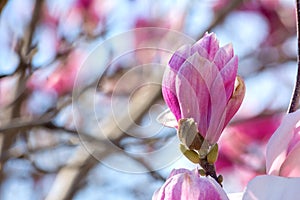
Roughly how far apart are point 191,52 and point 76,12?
1.59m

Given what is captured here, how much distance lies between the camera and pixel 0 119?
5.09ft

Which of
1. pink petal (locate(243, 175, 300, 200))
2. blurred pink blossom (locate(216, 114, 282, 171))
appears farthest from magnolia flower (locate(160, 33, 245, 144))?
blurred pink blossom (locate(216, 114, 282, 171))

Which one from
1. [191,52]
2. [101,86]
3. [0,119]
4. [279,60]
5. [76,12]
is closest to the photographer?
[191,52]

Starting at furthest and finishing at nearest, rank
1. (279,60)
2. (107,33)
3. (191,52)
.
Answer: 1. (279,60)
2. (107,33)
3. (191,52)

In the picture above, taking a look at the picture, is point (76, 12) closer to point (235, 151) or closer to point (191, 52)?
point (235, 151)

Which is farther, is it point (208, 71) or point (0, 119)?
point (0, 119)

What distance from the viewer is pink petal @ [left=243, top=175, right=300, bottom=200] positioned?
1.71ft

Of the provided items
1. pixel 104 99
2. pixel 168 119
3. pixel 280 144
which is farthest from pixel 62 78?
pixel 280 144

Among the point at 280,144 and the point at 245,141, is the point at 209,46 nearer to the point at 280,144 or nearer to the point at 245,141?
the point at 280,144

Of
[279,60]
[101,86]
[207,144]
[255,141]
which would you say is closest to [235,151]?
[255,141]

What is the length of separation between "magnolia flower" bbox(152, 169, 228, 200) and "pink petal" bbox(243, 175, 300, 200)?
0.08 feet

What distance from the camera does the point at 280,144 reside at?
0.59m

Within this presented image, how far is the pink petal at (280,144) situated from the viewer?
1.92 feet

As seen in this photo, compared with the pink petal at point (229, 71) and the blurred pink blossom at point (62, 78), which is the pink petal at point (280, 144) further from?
the blurred pink blossom at point (62, 78)
